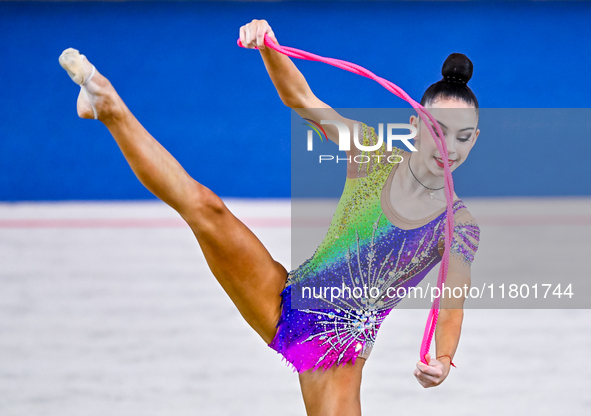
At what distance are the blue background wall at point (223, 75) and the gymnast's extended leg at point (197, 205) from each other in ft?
12.1

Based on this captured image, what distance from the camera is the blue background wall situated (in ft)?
16.7

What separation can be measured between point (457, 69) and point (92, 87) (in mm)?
739

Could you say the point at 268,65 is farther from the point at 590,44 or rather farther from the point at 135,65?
the point at 590,44

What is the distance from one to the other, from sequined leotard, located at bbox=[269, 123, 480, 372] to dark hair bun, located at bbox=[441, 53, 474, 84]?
23cm

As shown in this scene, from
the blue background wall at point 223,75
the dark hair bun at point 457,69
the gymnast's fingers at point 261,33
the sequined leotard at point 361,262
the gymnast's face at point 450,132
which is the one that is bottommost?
the sequined leotard at point 361,262

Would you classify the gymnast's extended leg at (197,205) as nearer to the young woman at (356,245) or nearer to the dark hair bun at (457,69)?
the young woman at (356,245)

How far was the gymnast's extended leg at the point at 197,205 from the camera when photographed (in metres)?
1.21

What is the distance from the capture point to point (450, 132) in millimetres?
1342

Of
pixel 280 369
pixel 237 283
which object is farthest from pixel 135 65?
pixel 237 283

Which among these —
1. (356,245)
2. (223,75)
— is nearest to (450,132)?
(356,245)

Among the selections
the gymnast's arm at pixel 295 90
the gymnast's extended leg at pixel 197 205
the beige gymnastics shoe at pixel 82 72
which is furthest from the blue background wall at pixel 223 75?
the beige gymnastics shoe at pixel 82 72

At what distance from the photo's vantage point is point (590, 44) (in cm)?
516

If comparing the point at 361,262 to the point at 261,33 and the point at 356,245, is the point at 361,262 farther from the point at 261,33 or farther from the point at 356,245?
the point at 261,33

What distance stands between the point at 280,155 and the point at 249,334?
2.80 m
